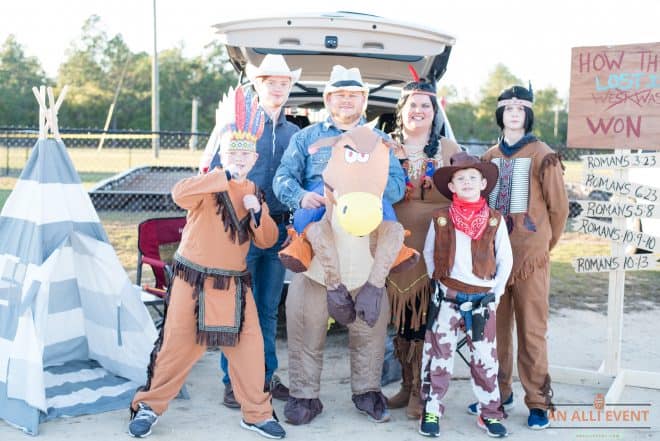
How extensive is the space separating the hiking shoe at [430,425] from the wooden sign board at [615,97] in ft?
6.31

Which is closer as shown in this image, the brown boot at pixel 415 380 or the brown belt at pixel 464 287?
the brown belt at pixel 464 287

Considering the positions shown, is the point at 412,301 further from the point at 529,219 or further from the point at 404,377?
the point at 529,219

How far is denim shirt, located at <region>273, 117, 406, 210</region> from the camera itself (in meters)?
3.64

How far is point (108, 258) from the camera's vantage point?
4230mm

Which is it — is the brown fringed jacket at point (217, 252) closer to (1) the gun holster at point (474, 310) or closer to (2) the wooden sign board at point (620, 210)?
(1) the gun holster at point (474, 310)

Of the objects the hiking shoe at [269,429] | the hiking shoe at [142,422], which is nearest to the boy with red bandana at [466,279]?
the hiking shoe at [269,429]

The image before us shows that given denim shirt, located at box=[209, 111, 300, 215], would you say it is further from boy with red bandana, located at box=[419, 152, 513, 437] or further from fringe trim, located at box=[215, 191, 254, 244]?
boy with red bandana, located at box=[419, 152, 513, 437]

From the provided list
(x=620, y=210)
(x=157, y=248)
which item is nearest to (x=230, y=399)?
(x=157, y=248)

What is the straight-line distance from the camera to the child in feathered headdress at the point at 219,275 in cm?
355

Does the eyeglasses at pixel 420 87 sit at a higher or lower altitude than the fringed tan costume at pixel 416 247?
higher

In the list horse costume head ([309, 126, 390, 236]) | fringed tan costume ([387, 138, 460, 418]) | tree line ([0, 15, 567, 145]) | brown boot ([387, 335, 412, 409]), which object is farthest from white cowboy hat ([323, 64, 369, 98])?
tree line ([0, 15, 567, 145])

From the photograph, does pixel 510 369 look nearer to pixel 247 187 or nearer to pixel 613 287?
pixel 613 287

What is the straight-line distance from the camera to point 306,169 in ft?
12.4

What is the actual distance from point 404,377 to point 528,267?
0.96 m
